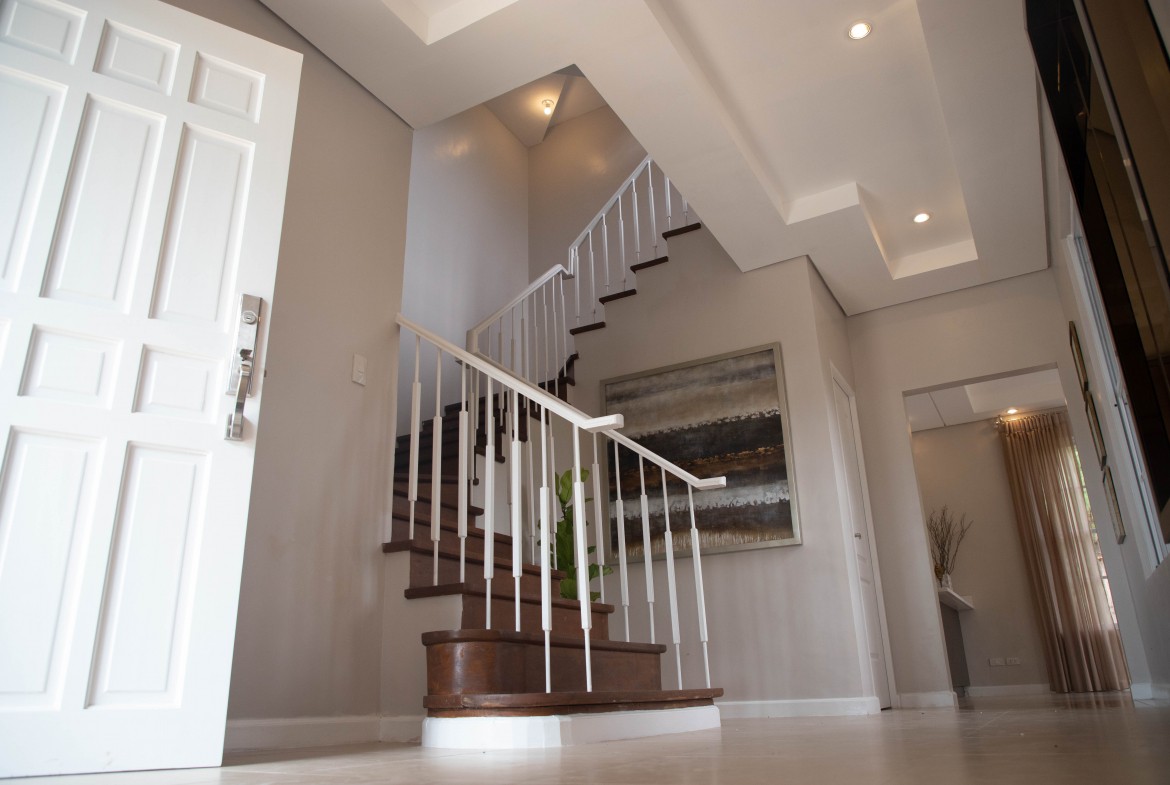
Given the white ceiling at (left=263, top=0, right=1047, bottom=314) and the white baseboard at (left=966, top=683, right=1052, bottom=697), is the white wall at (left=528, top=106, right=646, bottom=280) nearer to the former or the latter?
the white ceiling at (left=263, top=0, right=1047, bottom=314)

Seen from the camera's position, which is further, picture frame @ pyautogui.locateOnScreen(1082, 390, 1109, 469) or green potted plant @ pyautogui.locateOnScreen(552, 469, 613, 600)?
picture frame @ pyautogui.locateOnScreen(1082, 390, 1109, 469)

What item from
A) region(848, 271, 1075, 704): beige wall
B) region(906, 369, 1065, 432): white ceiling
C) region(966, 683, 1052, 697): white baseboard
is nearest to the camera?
region(848, 271, 1075, 704): beige wall

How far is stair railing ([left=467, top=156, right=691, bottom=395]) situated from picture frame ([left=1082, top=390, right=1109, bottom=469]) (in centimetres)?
267

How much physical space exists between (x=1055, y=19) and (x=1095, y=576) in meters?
5.66

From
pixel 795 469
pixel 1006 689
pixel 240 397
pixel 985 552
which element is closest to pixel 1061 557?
pixel 985 552

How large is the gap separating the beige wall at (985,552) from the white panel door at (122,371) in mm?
6125

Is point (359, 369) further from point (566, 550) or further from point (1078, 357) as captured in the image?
point (1078, 357)

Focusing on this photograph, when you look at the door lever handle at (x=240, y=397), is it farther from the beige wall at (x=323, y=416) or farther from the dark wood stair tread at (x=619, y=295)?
the dark wood stair tread at (x=619, y=295)

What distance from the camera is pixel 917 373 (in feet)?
17.6

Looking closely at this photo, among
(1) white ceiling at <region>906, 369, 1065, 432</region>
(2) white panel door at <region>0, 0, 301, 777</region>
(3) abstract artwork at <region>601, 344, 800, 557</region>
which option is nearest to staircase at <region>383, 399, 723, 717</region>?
(2) white panel door at <region>0, 0, 301, 777</region>

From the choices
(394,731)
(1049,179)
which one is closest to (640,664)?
(394,731)

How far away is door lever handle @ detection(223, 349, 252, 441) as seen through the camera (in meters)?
2.03

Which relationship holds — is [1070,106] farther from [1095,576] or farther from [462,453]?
[1095,576]

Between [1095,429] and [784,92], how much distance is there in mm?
2479
